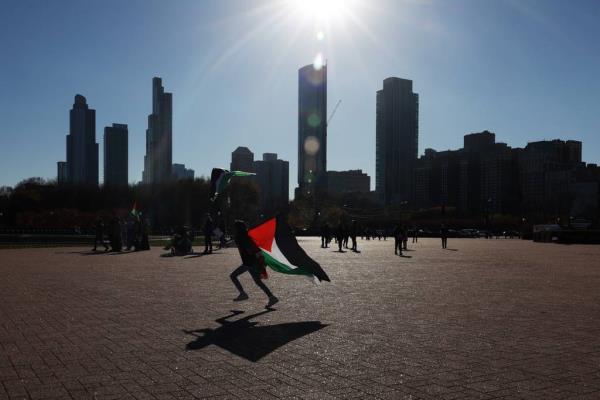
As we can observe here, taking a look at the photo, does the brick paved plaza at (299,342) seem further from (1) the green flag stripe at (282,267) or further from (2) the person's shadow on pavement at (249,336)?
(1) the green flag stripe at (282,267)

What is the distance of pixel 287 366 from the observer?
19.5 ft

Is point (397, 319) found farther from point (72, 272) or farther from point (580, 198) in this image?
point (580, 198)

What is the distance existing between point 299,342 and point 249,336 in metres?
0.76

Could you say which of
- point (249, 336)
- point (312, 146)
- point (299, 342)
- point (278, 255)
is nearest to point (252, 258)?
point (278, 255)

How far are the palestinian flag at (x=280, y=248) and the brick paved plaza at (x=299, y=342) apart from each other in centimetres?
68

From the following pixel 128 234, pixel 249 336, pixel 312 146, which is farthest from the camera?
pixel 312 146

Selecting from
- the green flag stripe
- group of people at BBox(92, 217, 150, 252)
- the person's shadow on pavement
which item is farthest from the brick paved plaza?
group of people at BBox(92, 217, 150, 252)

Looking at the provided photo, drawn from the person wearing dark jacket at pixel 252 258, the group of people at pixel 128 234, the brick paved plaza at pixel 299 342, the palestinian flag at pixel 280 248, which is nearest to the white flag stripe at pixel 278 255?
the palestinian flag at pixel 280 248

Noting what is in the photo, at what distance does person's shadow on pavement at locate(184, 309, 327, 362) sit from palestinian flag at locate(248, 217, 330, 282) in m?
1.91

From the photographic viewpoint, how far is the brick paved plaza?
17.1ft

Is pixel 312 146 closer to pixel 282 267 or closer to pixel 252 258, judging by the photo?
pixel 282 267

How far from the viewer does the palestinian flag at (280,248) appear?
416 inches

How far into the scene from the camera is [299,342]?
280 inches

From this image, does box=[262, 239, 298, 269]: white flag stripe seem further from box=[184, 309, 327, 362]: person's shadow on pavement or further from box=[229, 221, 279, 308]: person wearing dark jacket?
box=[184, 309, 327, 362]: person's shadow on pavement
